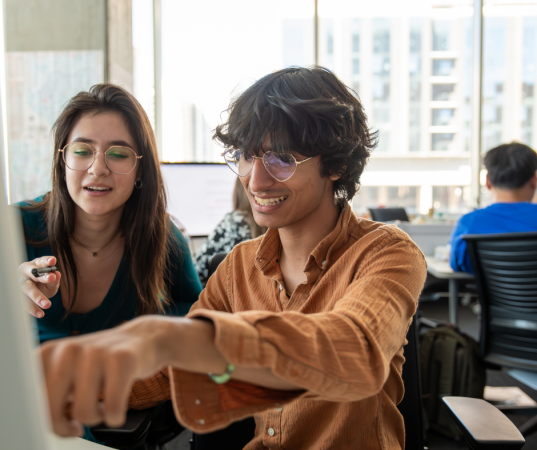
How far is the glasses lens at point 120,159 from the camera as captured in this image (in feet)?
4.71

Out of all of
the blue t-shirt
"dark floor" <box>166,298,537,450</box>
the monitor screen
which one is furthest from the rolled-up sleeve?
the monitor screen

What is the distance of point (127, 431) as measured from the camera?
924mm

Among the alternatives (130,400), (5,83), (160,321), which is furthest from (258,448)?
(5,83)

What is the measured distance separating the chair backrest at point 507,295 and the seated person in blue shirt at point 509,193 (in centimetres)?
58

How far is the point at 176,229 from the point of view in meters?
1.72

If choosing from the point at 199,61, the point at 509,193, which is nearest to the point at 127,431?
the point at 509,193

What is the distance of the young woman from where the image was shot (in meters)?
1.43

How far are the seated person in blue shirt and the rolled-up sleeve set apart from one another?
6.93 ft

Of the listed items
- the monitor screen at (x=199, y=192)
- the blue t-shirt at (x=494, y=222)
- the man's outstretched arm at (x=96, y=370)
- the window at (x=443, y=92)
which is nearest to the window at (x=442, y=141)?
the window at (x=443, y=92)

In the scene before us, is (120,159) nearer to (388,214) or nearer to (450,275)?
(450,275)

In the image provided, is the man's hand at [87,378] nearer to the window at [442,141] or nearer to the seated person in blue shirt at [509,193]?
the seated person in blue shirt at [509,193]

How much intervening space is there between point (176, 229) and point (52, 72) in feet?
8.33

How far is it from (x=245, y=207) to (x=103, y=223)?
3.48 ft

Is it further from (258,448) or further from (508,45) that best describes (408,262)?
(508,45)
